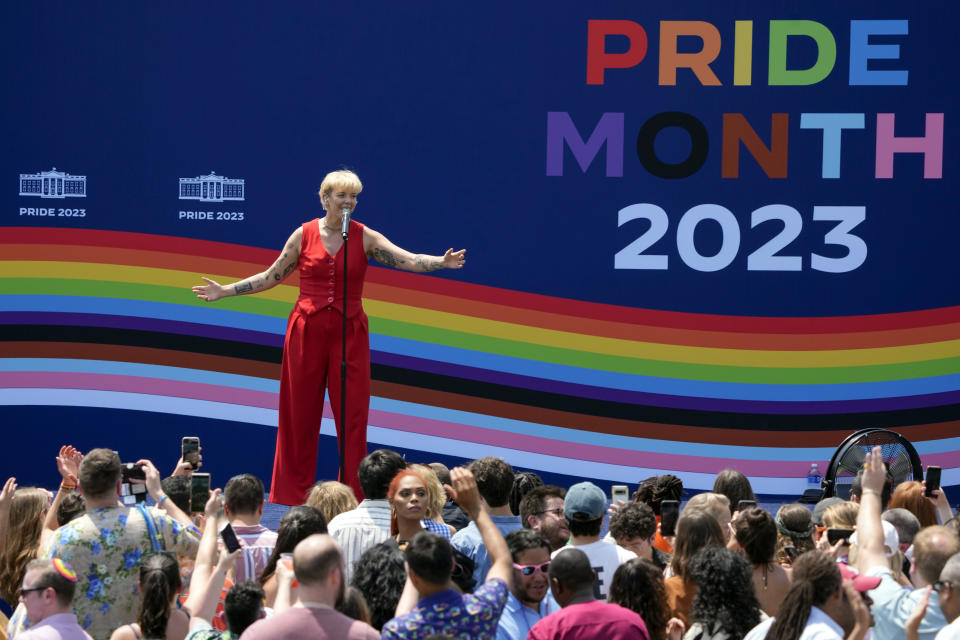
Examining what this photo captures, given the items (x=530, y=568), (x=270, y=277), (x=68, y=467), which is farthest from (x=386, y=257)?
(x=530, y=568)

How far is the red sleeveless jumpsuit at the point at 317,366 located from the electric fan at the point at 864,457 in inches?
98.6

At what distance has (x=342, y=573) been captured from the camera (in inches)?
138

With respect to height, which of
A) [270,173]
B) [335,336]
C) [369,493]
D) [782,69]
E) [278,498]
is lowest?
[278,498]

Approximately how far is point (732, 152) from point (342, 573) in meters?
5.65

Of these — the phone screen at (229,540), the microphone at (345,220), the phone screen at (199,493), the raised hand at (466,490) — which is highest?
the microphone at (345,220)

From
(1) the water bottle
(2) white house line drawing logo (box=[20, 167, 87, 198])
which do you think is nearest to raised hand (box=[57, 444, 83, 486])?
(2) white house line drawing logo (box=[20, 167, 87, 198])

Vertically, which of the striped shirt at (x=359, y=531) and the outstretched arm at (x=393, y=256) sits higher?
the outstretched arm at (x=393, y=256)

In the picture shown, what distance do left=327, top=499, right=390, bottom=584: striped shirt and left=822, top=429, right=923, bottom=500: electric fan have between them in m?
2.90

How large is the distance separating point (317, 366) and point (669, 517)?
2.75 metres

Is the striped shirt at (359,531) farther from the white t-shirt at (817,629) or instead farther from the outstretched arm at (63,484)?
the white t-shirt at (817,629)

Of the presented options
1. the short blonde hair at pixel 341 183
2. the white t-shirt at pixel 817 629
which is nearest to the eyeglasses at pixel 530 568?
the white t-shirt at pixel 817 629

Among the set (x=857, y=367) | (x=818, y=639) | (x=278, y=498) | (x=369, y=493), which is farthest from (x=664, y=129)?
(x=818, y=639)

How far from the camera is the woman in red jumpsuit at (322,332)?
279 inches

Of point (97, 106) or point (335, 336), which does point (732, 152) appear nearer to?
point (335, 336)
